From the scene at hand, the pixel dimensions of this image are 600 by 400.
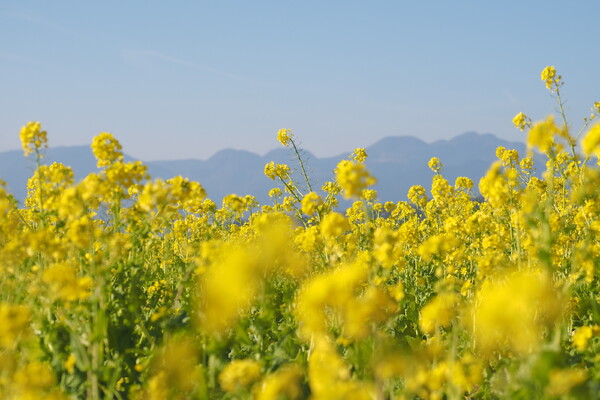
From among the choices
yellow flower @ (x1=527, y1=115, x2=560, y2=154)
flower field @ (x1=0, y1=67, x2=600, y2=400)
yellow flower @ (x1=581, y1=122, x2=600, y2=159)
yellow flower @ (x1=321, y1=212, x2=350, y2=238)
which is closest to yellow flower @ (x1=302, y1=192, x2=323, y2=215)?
flower field @ (x1=0, y1=67, x2=600, y2=400)

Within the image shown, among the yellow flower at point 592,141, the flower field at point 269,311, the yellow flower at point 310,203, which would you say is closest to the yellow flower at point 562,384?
the flower field at point 269,311

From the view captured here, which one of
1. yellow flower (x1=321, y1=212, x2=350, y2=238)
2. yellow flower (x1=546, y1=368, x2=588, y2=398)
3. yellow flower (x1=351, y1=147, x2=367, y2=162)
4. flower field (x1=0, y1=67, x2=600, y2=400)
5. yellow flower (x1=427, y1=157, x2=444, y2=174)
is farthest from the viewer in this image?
yellow flower (x1=427, y1=157, x2=444, y2=174)

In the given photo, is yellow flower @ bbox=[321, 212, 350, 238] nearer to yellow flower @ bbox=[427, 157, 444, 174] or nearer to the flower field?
the flower field

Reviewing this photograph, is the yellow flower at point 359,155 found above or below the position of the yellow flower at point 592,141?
above

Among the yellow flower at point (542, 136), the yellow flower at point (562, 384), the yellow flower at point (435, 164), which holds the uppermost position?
the yellow flower at point (435, 164)

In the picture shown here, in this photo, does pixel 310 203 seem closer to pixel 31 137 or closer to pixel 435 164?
pixel 31 137

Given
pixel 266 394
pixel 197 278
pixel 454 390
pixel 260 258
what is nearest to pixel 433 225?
pixel 197 278

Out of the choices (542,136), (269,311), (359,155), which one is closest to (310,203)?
(269,311)

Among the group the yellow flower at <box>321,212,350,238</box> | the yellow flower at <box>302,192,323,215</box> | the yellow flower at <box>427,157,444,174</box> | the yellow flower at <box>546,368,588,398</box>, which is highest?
the yellow flower at <box>427,157,444,174</box>

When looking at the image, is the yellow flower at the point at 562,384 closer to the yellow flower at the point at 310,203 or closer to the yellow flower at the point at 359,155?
the yellow flower at the point at 310,203

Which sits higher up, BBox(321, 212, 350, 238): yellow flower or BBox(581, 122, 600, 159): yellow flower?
BBox(581, 122, 600, 159): yellow flower

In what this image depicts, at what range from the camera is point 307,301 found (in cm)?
227

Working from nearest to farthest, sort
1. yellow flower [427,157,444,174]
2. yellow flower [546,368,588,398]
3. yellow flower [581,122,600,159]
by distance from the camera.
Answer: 1. yellow flower [546,368,588,398]
2. yellow flower [581,122,600,159]
3. yellow flower [427,157,444,174]

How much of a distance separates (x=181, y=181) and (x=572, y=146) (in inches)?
149
